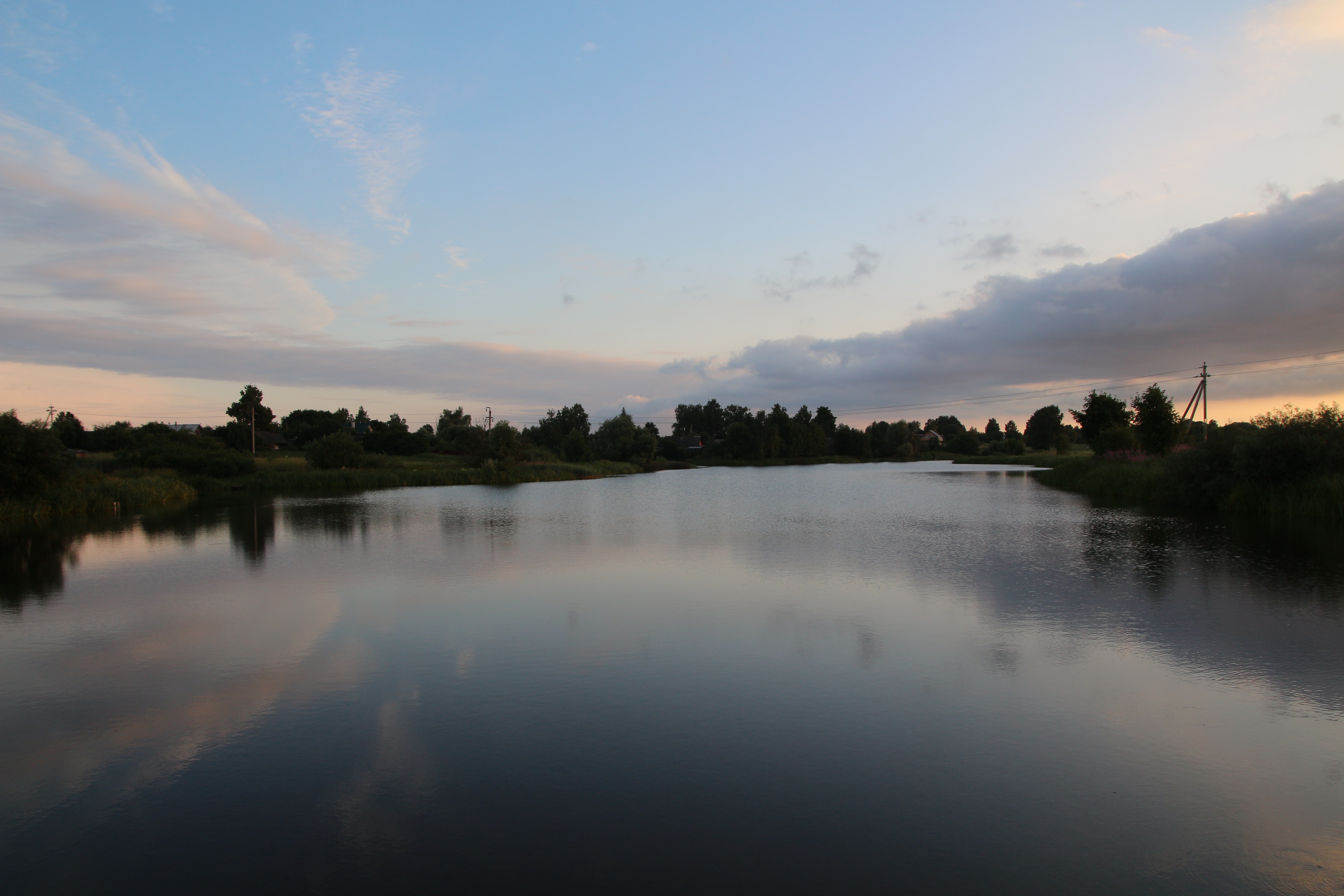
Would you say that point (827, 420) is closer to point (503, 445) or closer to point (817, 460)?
point (817, 460)

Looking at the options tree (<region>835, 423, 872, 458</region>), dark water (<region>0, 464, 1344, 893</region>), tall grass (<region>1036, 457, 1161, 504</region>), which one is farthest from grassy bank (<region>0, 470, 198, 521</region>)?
tree (<region>835, 423, 872, 458</region>)

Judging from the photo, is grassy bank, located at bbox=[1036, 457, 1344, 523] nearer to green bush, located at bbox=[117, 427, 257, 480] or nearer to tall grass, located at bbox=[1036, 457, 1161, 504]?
tall grass, located at bbox=[1036, 457, 1161, 504]

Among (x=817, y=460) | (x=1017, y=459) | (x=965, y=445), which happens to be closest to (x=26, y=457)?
(x=1017, y=459)

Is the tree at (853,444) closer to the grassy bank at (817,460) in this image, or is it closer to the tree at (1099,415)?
the grassy bank at (817,460)

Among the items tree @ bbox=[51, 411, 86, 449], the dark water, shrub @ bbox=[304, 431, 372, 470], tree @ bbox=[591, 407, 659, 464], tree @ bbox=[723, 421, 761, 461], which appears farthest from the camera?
tree @ bbox=[723, 421, 761, 461]

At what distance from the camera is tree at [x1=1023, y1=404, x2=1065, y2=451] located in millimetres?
110562

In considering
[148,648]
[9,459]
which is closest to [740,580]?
[148,648]

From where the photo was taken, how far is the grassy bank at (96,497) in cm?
Answer: 2338

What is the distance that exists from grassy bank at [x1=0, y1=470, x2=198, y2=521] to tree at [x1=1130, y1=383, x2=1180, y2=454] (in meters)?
45.4

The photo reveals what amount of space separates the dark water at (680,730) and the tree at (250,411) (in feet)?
233

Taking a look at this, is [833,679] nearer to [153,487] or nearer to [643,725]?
[643,725]

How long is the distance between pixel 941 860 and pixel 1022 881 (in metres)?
0.39

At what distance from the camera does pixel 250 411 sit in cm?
7919

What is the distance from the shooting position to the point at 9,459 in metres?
22.6
